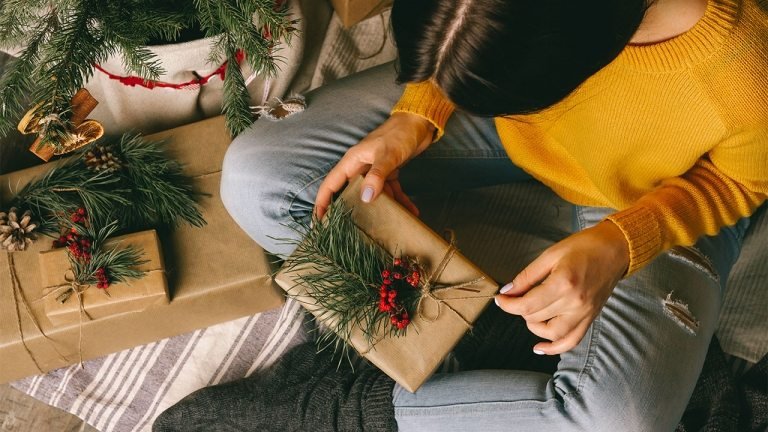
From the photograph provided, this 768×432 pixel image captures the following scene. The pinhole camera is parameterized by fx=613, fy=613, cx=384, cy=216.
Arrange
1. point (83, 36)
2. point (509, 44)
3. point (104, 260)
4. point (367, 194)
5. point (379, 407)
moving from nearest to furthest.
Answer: point (509, 44), point (83, 36), point (367, 194), point (104, 260), point (379, 407)

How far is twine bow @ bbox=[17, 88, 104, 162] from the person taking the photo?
2.18 feet

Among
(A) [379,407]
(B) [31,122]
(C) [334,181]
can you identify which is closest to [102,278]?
(B) [31,122]

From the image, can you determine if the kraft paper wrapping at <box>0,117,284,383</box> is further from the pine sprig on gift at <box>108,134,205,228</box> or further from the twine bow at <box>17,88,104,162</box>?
the twine bow at <box>17,88,104,162</box>

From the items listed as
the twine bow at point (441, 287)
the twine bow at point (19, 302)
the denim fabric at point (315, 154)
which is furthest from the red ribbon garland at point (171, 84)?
the twine bow at point (441, 287)

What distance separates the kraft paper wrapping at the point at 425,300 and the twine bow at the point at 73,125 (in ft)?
0.98

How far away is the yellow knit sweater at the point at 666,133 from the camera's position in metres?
0.61

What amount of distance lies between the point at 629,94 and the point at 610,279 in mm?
215

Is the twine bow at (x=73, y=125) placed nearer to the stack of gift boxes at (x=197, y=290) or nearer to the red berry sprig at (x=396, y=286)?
the stack of gift boxes at (x=197, y=290)

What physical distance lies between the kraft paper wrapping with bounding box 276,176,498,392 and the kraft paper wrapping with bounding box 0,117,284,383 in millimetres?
198

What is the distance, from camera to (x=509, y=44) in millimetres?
480

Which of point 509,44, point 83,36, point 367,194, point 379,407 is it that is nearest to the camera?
point 509,44

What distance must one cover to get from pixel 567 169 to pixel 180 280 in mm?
596

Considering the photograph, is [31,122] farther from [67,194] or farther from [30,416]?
[30,416]

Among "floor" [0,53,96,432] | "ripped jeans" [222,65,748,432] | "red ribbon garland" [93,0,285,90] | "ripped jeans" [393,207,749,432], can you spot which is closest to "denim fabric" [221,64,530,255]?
"ripped jeans" [222,65,748,432]
